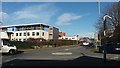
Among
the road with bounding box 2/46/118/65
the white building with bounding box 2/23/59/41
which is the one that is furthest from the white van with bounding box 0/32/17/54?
the white building with bounding box 2/23/59/41

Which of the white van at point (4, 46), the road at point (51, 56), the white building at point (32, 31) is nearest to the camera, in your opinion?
the road at point (51, 56)

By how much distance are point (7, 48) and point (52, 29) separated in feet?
261

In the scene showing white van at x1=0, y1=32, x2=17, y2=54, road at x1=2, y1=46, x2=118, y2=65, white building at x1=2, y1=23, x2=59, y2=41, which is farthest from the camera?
white building at x1=2, y1=23, x2=59, y2=41

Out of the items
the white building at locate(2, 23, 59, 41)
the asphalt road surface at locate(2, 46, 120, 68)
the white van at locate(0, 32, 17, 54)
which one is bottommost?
the asphalt road surface at locate(2, 46, 120, 68)

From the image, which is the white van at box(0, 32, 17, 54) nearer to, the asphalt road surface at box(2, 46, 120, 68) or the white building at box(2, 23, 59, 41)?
the asphalt road surface at box(2, 46, 120, 68)

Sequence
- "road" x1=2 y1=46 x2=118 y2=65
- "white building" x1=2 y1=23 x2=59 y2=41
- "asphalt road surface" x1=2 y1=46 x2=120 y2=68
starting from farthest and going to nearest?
1. "white building" x1=2 y1=23 x2=59 y2=41
2. "road" x1=2 y1=46 x2=118 y2=65
3. "asphalt road surface" x1=2 y1=46 x2=120 y2=68

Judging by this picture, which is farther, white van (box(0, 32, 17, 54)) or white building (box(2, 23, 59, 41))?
white building (box(2, 23, 59, 41))

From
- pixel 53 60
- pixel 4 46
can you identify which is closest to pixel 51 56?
pixel 4 46

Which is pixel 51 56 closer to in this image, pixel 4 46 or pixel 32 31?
pixel 4 46

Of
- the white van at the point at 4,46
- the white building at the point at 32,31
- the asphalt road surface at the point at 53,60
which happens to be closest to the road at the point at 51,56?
the asphalt road surface at the point at 53,60

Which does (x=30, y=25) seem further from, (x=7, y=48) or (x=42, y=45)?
(x=7, y=48)

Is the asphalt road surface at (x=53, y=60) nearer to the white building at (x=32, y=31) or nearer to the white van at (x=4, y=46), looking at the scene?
the white van at (x=4, y=46)

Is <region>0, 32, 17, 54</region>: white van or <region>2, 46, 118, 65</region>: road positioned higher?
<region>0, 32, 17, 54</region>: white van

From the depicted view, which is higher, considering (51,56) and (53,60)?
(51,56)
